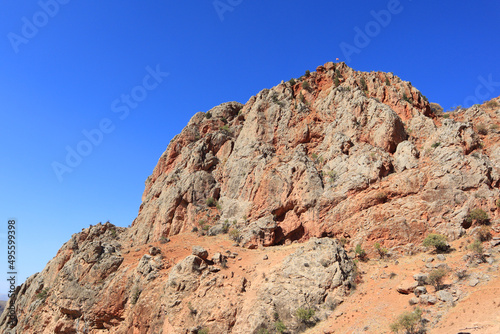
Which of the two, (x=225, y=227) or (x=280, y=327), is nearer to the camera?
(x=280, y=327)

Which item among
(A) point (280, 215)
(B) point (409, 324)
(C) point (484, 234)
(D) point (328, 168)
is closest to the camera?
(B) point (409, 324)

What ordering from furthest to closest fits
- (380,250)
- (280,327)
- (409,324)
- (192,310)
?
(380,250), (192,310), (280,327), (409,324)

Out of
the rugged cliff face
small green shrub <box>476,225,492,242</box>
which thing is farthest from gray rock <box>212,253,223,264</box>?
small green shrub <box>476,225,492,242</box>

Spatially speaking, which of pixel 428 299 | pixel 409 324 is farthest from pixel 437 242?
pixel 409 324

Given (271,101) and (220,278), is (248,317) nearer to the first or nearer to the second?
(220,278)

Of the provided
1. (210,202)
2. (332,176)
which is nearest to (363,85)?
(332,176)

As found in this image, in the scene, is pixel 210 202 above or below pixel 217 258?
above

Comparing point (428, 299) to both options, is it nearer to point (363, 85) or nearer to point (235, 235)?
point (235, 235)

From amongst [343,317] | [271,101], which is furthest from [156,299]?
[271,101]

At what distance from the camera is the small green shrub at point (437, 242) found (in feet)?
75.7

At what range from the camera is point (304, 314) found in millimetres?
20641

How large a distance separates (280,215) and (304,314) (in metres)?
14.5

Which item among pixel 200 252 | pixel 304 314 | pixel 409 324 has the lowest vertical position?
pixel 409 324

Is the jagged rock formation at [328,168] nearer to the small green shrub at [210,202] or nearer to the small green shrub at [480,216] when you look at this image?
the small green shrub at [210,202]
